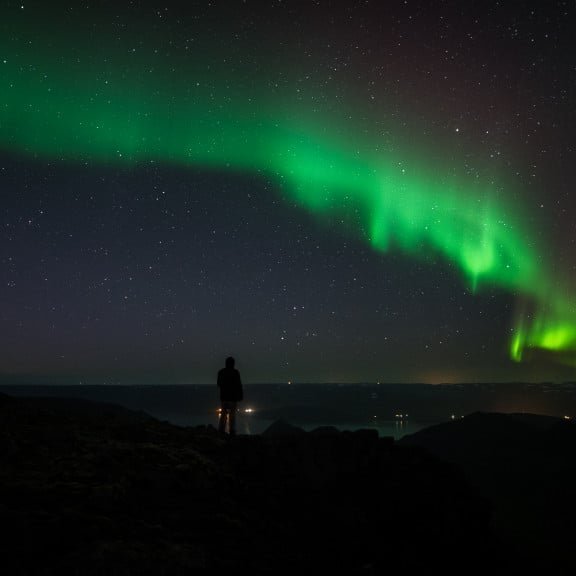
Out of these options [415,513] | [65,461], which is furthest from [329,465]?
[65,461]

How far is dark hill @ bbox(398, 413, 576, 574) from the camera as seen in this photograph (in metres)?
42.5

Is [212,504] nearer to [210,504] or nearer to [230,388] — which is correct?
[210,504]

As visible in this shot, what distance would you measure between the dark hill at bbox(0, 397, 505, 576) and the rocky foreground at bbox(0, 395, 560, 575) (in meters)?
0.03

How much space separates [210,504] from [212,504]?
41 millimetres

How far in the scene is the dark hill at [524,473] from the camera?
140 feet

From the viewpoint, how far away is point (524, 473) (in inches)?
2675

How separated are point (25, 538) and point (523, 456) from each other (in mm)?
80918

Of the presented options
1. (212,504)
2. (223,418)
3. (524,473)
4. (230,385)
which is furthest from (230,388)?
(524,473)

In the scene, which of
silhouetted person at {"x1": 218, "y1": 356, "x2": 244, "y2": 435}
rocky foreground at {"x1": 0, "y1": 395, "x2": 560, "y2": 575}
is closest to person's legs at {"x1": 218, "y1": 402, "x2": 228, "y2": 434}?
silhouetted person at {"x1": 218, "y1": 356, "x2": 244, "y2": 435}

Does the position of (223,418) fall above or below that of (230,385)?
below

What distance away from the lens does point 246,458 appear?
515 inches

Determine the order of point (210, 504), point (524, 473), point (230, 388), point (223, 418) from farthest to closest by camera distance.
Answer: point (524, 473) → point (223, 418) → point (230, 388) → point (210, 504)

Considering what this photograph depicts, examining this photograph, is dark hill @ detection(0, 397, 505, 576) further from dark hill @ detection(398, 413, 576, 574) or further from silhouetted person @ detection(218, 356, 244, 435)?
dark hill @ detection(398, 413, 576, 574)

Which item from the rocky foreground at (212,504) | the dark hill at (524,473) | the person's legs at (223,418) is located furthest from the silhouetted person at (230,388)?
the dark hill at (524,473)
